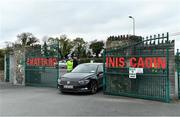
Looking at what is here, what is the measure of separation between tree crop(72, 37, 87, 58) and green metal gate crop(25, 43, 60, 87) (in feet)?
187

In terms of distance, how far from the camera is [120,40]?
11.3 meters

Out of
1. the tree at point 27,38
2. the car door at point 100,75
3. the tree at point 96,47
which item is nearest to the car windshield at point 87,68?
the car door at point 100,75

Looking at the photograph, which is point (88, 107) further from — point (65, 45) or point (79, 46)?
point (79, 46)

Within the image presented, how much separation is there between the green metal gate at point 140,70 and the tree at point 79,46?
61.4m

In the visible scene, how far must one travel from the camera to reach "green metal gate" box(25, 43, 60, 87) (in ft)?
45.7

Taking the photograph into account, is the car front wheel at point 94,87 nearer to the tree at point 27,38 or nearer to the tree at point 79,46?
the tree at point 27,38

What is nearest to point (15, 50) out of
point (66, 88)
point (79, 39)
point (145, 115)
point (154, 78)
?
point (66, 88)

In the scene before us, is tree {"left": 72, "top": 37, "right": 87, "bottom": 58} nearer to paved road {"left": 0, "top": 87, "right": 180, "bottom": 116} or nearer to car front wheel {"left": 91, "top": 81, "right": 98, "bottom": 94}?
car front wheel {"left": 91, "top": 81, "right": 98, "bottom": 94}

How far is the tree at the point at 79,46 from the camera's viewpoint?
7331 centimetres

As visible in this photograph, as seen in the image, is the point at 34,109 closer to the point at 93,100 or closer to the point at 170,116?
the point at 93,100

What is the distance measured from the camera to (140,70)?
31.8ft

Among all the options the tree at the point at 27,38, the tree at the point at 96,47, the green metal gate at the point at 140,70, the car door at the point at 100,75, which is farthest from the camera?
the tree at the point at 96,47

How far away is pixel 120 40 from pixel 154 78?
108 inches

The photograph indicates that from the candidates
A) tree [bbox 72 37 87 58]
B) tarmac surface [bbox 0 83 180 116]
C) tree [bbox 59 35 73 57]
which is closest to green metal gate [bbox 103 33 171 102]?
tarmac surface [bbox 0 83 180 116]
